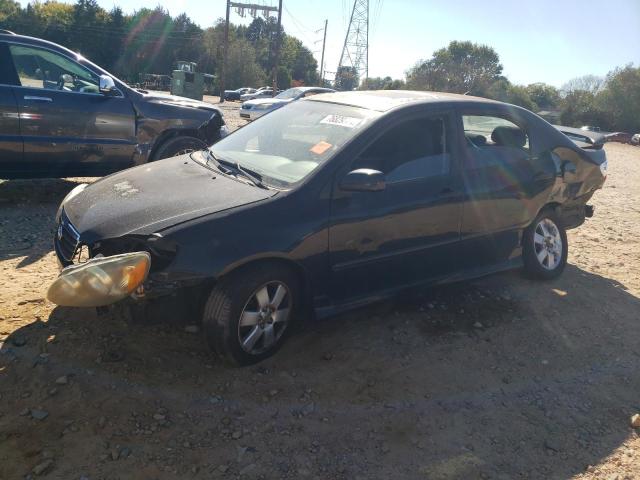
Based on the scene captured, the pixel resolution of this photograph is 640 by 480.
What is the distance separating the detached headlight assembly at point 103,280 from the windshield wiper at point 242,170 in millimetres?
930

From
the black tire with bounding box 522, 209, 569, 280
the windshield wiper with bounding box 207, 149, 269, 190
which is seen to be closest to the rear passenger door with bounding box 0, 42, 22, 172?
the windshield wiper with bounding box 207, 149, 269, 190

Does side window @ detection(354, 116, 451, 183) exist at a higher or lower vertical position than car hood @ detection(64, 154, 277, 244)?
higher

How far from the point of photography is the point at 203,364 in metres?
3.21

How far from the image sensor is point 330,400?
3.02 meters

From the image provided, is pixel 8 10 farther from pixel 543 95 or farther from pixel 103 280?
pixel 103 280

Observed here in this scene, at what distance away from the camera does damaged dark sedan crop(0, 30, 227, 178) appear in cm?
565

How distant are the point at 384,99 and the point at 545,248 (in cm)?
221

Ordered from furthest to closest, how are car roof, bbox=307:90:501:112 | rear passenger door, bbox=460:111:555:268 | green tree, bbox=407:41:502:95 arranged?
green tree, bbox=407:41:502:95 < rear passenger door, bbox=460:111:555:268 < car roof, bbox=307:90:501:112

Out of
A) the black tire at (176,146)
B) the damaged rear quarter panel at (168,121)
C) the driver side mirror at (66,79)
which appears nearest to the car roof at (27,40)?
the driver side mirror at (66,79)

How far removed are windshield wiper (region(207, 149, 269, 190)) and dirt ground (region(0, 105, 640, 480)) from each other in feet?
3.30

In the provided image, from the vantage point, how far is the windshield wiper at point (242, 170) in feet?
11.2

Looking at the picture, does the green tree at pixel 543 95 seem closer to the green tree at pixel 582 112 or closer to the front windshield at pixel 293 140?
the green tree at pixel 582 112

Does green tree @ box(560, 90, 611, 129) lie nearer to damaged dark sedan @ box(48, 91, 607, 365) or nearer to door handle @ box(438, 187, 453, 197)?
damaged dark sedan @ box(48, 91, 607, 365)

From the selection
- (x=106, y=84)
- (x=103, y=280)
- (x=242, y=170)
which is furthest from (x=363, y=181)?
(x=106, y=84)
